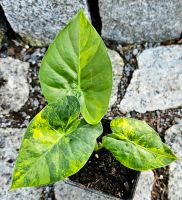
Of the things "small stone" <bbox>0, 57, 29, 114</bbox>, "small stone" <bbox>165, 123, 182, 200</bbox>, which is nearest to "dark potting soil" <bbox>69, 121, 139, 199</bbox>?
"small stone" <bbox>165, 123, 182, 200</bbox>

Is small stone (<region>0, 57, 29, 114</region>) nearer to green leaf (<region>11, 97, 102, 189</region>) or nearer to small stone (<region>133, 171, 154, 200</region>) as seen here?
small stone (<region>133, 171, 154, 200</region>)

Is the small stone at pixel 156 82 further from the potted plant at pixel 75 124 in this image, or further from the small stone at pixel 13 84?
the potted plant at pixel 75 124

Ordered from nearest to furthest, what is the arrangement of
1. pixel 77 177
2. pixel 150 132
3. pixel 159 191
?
pixel 150 132, pixel 77 177, pixel 159 191

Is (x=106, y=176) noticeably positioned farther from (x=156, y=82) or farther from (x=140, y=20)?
(x=140, y=20)

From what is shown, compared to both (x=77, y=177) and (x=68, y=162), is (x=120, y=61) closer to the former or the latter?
(x=77, y=177)

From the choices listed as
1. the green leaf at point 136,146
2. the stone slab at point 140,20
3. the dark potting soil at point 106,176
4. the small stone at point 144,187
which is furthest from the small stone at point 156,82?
the green leaf at point 136,146

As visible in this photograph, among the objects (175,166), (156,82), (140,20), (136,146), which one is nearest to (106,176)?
(136,146)

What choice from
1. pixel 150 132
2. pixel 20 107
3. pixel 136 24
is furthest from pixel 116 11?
pixel 150 132
